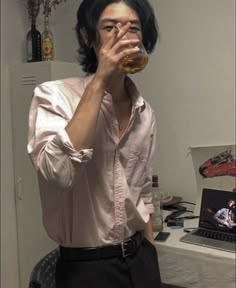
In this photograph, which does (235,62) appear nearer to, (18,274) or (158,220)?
(158,220)

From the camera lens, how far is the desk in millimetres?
1298

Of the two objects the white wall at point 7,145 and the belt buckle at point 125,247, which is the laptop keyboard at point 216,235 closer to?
the belt buckle at point 125,247

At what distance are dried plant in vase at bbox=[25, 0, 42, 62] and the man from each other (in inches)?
41.1

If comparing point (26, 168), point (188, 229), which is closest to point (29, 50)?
point (26, 168)

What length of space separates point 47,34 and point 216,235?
4.70 ft

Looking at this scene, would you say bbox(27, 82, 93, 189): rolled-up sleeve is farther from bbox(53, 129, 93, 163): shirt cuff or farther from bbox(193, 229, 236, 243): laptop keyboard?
bbox(193, 229, 236, 243): laptop keyboard

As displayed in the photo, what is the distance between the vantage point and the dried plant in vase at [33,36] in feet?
7.06

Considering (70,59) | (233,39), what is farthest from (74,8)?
(233,39)

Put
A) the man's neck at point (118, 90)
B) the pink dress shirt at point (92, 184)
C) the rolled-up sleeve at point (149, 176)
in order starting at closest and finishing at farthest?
the pink dress shirt at point (92, 184) < the man's neck at point (118, 90) < the rolled-up sleeve at point (149, 176)

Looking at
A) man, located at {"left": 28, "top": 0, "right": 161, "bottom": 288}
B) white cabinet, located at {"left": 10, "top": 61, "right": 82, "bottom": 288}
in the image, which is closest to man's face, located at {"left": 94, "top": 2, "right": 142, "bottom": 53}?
man, located at {"left": 28, "top": 0, "right": 161, "bottom": 288}

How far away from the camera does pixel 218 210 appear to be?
1506mm

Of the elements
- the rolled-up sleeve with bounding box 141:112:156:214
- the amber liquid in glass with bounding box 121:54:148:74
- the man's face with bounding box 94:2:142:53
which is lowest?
the rolled-up sleeve with bounding box 141:112:156:214

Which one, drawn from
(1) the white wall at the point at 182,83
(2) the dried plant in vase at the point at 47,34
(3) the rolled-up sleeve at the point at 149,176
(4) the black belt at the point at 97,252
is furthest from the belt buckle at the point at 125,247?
(2) the dried plant in vase at the point at 47,34

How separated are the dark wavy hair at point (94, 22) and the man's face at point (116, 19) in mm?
17
